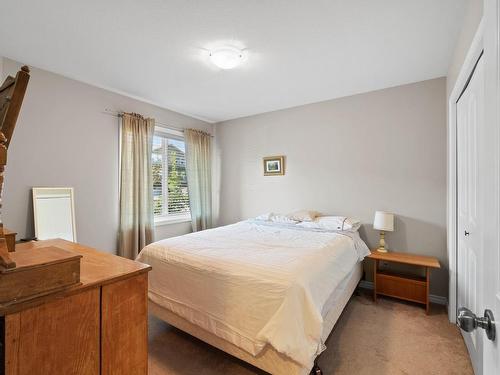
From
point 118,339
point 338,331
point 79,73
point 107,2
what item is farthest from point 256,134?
point 118,339

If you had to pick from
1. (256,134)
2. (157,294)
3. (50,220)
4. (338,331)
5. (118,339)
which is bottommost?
(338,331)

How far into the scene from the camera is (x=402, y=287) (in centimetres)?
270

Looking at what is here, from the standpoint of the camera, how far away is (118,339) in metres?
0.84

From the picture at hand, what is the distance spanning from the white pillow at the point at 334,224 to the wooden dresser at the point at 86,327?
2501mm

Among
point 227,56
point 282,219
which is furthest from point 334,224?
point 227,56

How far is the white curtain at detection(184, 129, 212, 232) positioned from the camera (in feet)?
13.8

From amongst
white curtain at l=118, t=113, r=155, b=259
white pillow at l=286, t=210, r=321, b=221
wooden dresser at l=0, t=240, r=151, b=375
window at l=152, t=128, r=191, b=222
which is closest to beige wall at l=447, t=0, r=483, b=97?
white pillow at l=286, t=210, r=321, b=221

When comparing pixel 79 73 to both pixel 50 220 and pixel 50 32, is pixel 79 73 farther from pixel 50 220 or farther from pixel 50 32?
pixel 50 220

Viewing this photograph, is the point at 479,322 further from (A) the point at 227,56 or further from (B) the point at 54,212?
(B) the point at 54,212

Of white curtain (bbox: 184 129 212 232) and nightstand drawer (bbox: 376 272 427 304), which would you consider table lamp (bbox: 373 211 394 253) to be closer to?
nightstand drawer (bbox: 376 272 427 304)

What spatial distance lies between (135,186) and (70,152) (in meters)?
0.82

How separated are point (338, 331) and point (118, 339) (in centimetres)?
207

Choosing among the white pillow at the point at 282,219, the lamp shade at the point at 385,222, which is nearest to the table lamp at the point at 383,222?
the lamp shade at the point at 385,222

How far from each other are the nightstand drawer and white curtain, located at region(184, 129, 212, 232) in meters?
2.86
